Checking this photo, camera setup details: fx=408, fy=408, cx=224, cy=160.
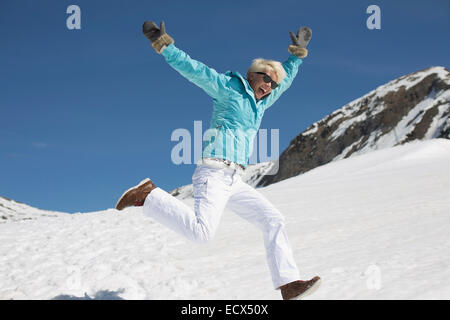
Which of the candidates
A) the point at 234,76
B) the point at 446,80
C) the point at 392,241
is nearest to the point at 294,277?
the point at 234,76

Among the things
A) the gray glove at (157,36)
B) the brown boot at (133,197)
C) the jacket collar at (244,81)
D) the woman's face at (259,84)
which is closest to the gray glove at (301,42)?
the woman's face at (259,84)

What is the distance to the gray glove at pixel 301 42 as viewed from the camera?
Result: 14.1 ft

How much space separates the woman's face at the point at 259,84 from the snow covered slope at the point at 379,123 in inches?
2053

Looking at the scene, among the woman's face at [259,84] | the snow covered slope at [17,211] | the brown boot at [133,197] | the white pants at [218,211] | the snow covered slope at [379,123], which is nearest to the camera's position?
the white pants at [218,211]

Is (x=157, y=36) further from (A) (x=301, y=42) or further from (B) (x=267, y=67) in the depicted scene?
(A) (x=301, y=42)

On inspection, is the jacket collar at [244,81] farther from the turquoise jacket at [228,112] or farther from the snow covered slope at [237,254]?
the snow covered slope at [237,254]

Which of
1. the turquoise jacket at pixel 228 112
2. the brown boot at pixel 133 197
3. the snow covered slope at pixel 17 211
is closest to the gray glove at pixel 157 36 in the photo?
the turquoise jacket at pixel 228 112

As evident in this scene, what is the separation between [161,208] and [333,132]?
75757mm

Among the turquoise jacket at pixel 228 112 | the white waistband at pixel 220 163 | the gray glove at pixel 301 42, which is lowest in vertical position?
the white waistband at pixel 220 163

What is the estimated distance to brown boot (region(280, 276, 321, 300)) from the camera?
3.46 metres

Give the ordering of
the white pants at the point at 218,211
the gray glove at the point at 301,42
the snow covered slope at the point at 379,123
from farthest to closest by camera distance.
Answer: the snow covered slope at the point at 379,123 → the gray glove at the point at 301,42 → the white pants at the point at 218,211

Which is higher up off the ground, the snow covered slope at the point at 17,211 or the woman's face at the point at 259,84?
the snow covered slope at the point at 17,211

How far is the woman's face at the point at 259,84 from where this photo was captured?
3.78m

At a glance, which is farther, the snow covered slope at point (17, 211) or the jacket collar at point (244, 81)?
the snow covered slope at point (17, 211)
